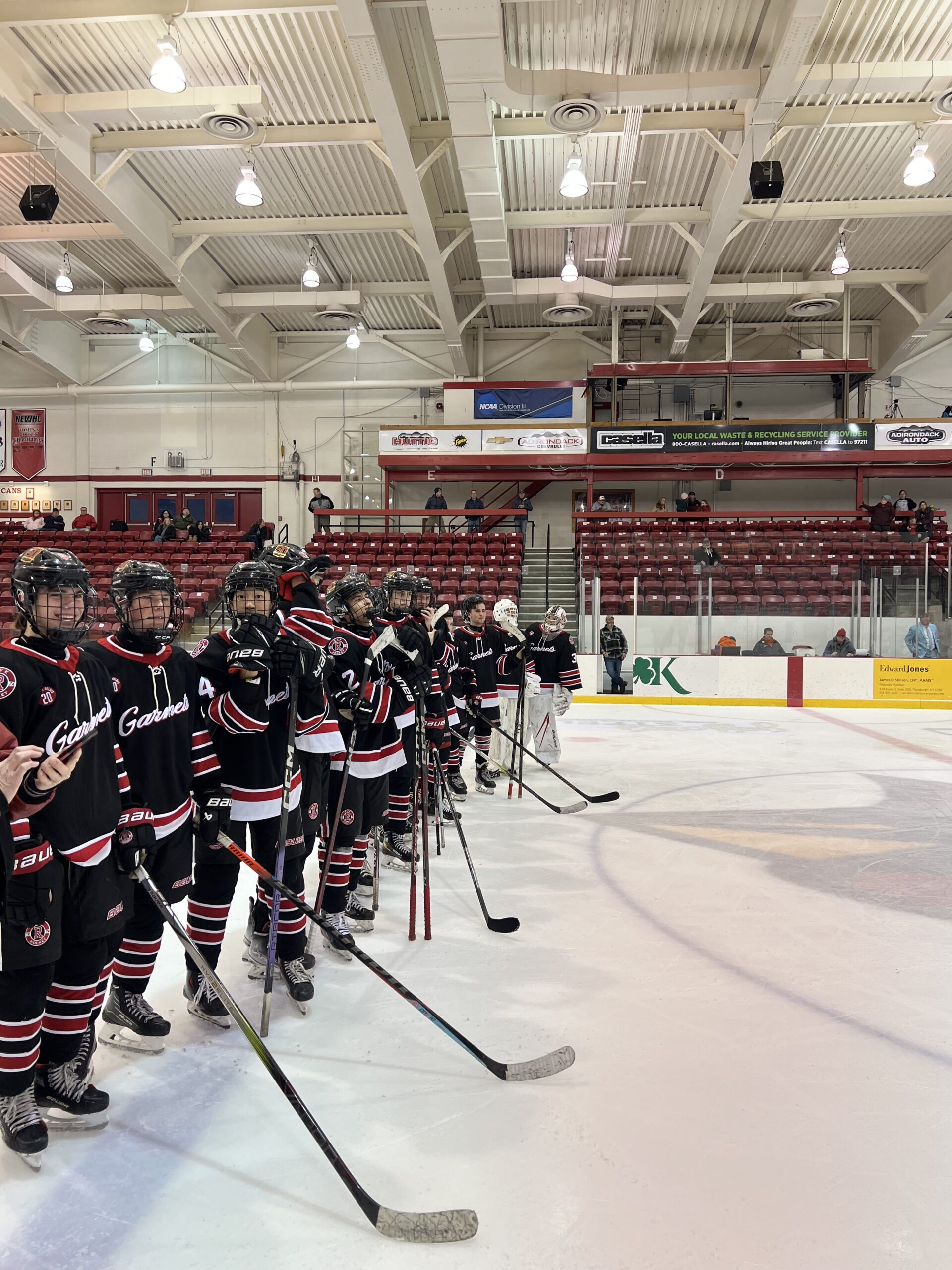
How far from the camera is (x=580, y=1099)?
→ 2.18 meters

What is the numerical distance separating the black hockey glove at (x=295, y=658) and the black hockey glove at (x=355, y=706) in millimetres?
576

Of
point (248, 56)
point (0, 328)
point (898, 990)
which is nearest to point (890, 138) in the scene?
point (248, 56)

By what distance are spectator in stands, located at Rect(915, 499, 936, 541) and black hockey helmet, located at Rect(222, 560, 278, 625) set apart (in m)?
15.6

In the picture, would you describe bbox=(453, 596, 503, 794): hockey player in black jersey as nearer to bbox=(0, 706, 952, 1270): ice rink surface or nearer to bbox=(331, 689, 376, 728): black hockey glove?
bbox=(0, 706, 952, 1270): ice rink surface

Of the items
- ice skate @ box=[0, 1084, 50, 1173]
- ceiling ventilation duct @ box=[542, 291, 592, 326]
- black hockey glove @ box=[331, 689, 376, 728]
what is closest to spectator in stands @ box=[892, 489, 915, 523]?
ceiling ventilation duct @ box=[542, 291, 592, 326]

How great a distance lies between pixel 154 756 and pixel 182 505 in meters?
17.7

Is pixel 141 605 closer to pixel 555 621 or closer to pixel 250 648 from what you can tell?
pixel 250 648

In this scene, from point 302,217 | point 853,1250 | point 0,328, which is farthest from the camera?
point 0,328

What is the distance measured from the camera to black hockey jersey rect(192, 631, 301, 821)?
260 centimetres

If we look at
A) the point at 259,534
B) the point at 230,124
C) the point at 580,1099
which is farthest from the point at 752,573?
the point at 580,1099

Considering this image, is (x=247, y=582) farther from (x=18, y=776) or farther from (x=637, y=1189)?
(x=637, y=1189)

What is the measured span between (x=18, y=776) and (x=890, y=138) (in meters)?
13.2

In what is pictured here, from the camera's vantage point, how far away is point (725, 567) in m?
Answer: 11.5

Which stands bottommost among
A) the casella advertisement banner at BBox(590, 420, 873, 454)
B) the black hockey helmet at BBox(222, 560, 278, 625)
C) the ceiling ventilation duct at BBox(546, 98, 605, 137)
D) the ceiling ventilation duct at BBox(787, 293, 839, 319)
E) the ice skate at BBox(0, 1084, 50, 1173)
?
the ice skate at BBox(0, 1084, 50, 1173)
